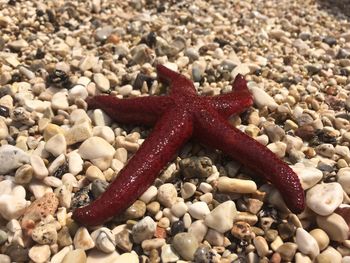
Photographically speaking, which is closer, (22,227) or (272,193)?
(22,227)

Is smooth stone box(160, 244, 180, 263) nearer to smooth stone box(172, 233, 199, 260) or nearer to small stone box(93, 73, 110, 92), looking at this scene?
smooth stone box(172, 233, 199, 260)

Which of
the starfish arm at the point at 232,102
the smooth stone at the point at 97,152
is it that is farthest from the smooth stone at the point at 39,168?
the starfish arm at the point at 232,102

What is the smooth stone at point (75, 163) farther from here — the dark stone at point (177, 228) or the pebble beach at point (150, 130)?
the dark stone at point (177, 228)

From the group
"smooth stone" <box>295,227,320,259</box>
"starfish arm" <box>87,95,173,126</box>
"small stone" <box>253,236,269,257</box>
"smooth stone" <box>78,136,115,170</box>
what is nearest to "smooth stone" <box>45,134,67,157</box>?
"smooth stone" <box>78,136,115,170</box>

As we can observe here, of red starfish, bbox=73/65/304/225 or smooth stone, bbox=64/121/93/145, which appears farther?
smooth stone, bbox=64/121/93/145

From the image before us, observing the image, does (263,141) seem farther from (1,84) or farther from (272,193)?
(1,84)

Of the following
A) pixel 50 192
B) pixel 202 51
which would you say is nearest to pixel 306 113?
pixel 202 51

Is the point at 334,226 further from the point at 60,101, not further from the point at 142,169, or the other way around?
the point at 60,101
